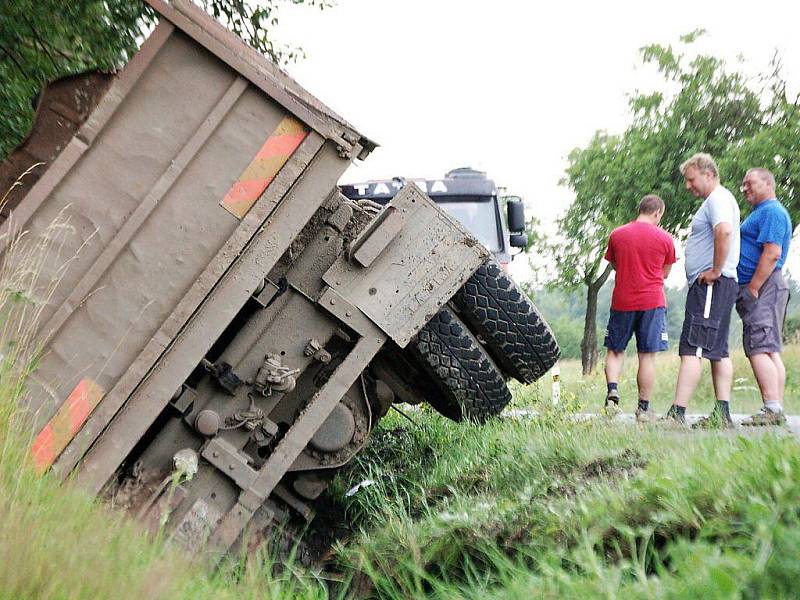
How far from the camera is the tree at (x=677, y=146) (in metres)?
18.8

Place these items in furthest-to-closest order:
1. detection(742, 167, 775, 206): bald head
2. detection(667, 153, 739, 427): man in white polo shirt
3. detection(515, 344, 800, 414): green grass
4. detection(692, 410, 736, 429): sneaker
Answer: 1. detection(515, 344, 800, 414): green grass
2. detection(742, 167, 775, 206): bald head
3. detection(667, 153, 739, 427): man in white polo shirt
4. detection(692, 410, 736, 429): sneaker

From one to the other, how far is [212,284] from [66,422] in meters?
0.81

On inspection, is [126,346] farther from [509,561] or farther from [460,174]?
[460,174]

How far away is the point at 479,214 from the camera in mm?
10797

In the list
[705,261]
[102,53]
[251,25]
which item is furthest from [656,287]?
[102,53]

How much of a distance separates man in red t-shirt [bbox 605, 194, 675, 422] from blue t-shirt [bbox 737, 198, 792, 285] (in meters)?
0.56

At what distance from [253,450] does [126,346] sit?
87 centimetres

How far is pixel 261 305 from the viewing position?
411 cm

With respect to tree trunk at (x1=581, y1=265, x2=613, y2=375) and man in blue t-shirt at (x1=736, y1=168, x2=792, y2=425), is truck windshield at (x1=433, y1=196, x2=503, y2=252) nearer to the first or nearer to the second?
man in blue t-shirt at (x1=736, y1=168, x2=792, y2=425)

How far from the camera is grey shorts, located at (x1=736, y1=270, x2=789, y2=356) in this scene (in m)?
5.73

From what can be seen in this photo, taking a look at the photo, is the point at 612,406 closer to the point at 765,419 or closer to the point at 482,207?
the point at 765,419

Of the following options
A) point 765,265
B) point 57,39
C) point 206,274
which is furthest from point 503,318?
point 57,39

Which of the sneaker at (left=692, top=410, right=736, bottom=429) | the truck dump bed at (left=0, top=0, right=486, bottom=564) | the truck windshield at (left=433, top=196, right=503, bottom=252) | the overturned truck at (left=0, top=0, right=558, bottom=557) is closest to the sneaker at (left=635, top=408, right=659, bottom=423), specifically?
the sneaker at (left=692, top=410, right=736, bottom=429)

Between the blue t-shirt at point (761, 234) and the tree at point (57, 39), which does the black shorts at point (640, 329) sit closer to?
the blue t-shirt at point (761, 234)
